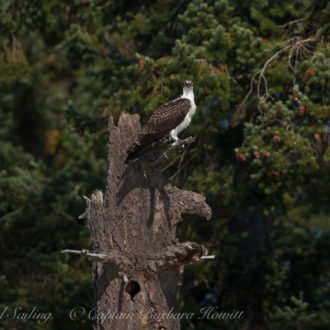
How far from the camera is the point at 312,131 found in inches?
378

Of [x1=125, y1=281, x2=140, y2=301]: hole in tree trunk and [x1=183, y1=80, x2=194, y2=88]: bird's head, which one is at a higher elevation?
[x1=183, y1=80, x2=194, y2=88]: bird's head

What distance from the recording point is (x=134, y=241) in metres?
8.00

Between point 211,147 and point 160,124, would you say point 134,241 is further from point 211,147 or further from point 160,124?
point 211,147

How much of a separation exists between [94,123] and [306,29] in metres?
3.68

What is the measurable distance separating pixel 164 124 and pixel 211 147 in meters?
3.38

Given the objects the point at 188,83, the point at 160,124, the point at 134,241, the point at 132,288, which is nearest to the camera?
the point at 134,241

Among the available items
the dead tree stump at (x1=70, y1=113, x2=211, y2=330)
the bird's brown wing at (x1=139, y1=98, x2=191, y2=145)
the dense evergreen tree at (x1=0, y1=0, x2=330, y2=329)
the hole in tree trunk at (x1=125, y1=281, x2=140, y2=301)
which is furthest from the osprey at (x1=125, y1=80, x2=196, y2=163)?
the hole in tree trunk at (x1=125, y1=281, x2=140, y2=301)

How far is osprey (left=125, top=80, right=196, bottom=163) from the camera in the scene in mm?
7969

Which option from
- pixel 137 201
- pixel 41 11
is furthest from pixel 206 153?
pixel 41 11

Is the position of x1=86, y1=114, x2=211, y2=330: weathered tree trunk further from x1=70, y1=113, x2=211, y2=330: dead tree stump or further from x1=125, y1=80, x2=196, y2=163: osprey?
x1=125, y1=80, x2=196, y2=163: osprey

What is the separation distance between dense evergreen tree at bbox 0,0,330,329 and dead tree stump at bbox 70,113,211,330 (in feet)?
6.29

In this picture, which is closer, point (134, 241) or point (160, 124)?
point (134, 241)

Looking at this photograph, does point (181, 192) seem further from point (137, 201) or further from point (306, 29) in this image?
point (306, 29)

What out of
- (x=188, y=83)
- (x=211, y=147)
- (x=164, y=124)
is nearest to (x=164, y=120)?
(x=164, y=124)
